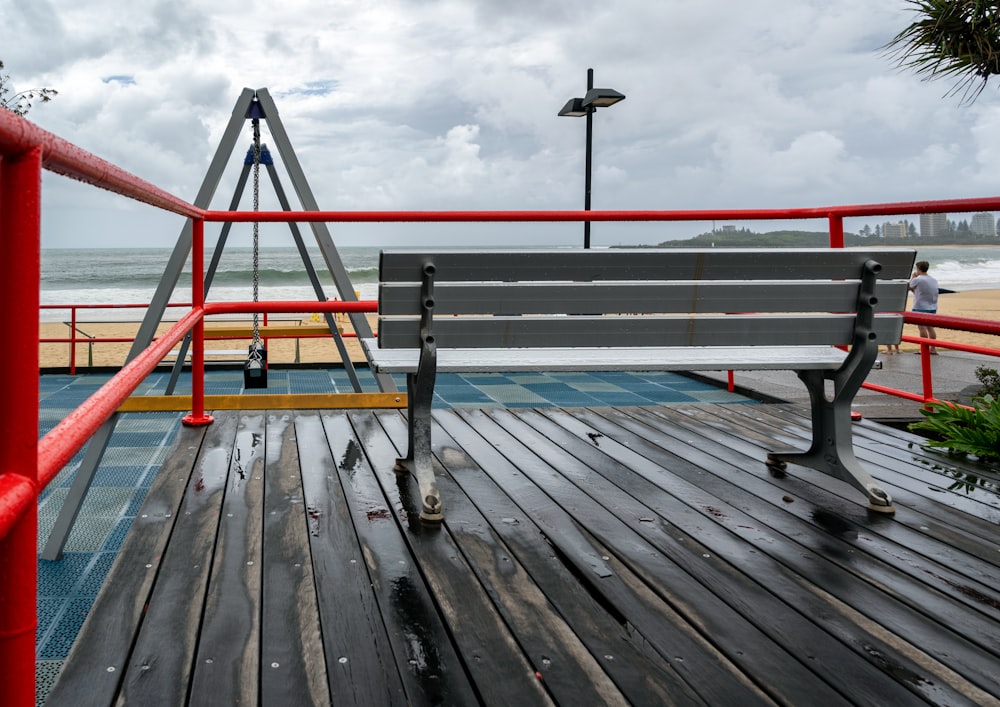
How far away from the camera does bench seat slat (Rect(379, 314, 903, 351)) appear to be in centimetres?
286

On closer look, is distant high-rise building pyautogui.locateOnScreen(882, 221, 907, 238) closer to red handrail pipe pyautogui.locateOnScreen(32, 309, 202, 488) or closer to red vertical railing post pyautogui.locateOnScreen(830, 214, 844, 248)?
red vertical railing post pyautogui.locateOnScreen(830, 214, 844, 248)

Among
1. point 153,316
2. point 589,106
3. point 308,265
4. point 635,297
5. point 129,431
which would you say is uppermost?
point 589,106

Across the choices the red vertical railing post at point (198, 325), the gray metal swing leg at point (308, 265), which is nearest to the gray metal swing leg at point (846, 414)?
the red vertical railing post at point (198, 325)

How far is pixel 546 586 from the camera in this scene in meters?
2.09

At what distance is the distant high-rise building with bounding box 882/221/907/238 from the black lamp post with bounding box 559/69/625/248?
136ft

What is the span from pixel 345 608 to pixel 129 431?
17.1ft

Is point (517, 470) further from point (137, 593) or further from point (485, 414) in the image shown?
point (137, 593)

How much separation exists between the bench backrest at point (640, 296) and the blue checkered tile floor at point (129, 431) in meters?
1.64

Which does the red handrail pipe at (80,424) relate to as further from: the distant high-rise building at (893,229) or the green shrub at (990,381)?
the distant high-rise building at (893,229)

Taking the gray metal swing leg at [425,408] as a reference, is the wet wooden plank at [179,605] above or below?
below

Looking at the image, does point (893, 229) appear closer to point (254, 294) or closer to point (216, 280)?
point (216, 280)

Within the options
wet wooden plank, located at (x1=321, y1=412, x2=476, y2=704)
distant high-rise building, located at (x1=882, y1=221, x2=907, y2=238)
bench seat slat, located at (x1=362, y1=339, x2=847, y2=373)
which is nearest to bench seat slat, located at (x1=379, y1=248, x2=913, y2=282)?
bench seat slat, located at (x1=362, y1=339, x2=847, y2=373)

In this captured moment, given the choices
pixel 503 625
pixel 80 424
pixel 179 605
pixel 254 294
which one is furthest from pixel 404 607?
pixel 254 294

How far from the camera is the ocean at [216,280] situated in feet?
117
